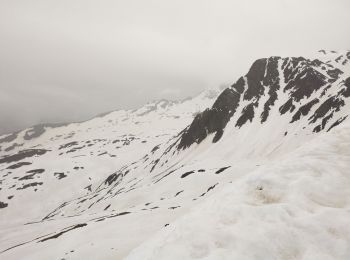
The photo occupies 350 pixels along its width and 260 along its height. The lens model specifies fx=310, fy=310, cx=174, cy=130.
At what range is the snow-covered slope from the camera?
879 centimetres

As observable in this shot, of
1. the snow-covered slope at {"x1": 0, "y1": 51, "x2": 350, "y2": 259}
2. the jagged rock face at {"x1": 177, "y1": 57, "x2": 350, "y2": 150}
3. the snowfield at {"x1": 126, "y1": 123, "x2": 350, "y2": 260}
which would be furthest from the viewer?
the jagged rock face at {"x1": 177, "y1": 57, "x2": 350, "y2": 150}

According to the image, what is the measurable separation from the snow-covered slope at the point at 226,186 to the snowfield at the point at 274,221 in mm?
38

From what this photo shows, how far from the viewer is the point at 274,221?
8578 millimetres

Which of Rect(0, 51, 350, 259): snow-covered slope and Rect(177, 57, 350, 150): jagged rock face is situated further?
Rect(177, 57, 350, 150): jagged rock face

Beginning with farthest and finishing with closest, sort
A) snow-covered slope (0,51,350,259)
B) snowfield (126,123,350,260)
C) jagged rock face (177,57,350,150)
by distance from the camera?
1. jagged rock face (177,57,350,150)
2. snow-covered slope (0,51,350,259)
3. snowfield (126,123,350,260)

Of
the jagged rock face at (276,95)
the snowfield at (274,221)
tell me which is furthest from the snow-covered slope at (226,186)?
the jagged rock face at (276,95)

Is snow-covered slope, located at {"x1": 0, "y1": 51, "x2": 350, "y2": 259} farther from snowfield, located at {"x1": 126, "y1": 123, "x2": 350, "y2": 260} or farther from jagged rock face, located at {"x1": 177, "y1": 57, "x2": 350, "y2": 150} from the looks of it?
jagged rock face, located at {"x1": 177, "y1": 57, "x2": 350, "y2": 150}

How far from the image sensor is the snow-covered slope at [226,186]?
8.79 meters

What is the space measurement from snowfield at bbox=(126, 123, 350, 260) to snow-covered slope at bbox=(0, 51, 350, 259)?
0.13 ft

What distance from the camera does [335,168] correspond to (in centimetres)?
1127

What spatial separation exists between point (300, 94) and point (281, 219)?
109247 mm

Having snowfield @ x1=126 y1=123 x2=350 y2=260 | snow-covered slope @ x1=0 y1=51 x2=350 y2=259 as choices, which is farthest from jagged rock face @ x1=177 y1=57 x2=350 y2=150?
snowfield @ x1=126 y1=123 x2=350 y2=260

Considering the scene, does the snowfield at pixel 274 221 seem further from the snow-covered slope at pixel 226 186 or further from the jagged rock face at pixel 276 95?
the jagged rock face at pixel 276 95

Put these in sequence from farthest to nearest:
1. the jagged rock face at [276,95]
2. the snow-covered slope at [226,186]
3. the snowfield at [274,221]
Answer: the jagged rock face at [276,95] < the snow-covered slope at [226,186] < the snowfield at [274,221]
